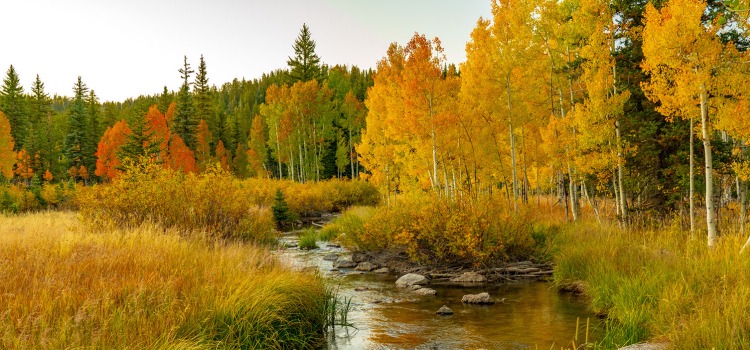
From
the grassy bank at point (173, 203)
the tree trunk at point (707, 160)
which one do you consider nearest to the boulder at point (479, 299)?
the tree trunk at point (707, 160)

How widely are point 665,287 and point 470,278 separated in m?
5.98

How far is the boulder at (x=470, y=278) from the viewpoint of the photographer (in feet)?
42.0

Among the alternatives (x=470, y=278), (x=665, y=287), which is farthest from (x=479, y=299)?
(x=665, y=287)

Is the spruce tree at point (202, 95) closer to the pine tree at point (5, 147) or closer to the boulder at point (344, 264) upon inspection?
the pine tree at point (5, 147)

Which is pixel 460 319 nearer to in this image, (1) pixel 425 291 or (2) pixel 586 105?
(1) pixel 425 291

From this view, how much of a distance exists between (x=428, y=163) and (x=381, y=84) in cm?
519

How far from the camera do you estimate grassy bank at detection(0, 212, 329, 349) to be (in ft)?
16.3

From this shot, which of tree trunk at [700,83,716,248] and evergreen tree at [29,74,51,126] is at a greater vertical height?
evergreen tree at [29,74,51,126]

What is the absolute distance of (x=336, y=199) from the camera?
117 feet

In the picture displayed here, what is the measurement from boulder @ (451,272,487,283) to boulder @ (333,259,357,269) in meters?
3.76

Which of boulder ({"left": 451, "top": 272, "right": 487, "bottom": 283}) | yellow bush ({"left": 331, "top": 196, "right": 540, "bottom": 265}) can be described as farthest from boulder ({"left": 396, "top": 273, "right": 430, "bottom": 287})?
yellow bush ({"left": 331, "top": 196, "right": 540, "bottom": 265})

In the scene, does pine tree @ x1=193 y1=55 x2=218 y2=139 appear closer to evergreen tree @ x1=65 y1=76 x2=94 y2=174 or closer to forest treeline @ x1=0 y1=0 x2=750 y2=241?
evergreen tree @ x1=65 y1=76 x2=94 y2=174

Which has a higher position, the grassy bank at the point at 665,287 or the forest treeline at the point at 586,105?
the forest treeline at the point at 586,105

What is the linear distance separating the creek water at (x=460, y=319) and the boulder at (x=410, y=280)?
25 cm
